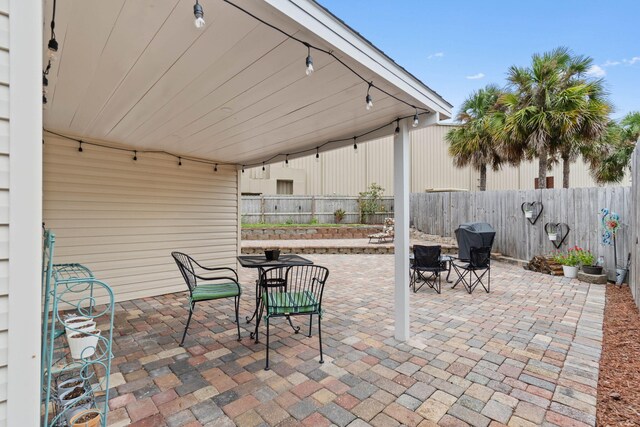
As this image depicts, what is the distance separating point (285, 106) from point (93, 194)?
3150 mm

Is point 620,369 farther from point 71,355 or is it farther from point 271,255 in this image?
point 71,355

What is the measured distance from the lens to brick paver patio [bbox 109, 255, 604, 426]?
74.1 inches

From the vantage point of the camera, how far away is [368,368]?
7.90 feet

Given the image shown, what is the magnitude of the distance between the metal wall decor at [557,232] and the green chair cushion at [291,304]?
606 centimetres

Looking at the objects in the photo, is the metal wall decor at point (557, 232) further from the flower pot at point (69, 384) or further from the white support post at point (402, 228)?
the flower pot at point (69, 384)

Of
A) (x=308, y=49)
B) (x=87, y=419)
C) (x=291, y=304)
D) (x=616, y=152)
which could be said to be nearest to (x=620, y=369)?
(x=291, y=304)

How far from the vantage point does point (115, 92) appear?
2369mm

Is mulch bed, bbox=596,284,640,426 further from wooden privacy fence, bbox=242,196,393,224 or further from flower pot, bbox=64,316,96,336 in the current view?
wooden privacy fence, bbox=242,196,393,224

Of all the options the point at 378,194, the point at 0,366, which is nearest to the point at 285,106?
the point at 0,366

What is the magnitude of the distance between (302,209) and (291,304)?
1039 cm

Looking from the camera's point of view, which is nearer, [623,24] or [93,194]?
[93,194]

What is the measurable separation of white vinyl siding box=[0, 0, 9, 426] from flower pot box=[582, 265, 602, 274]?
23.6 feet

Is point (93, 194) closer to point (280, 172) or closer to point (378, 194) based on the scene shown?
point (280, 172)

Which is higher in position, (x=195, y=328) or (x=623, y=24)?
(x=623, y=24)
